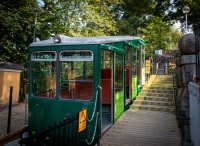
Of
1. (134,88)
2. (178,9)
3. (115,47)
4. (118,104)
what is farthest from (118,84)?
(178,9)

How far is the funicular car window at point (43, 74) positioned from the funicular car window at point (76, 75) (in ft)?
0.99

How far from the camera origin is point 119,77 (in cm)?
733

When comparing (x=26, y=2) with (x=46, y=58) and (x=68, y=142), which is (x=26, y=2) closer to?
(x=46, y=58)

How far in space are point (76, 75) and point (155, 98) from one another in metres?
5.02

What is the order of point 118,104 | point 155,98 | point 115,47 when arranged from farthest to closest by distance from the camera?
point 155,98 < point 118,104 < point 115,47

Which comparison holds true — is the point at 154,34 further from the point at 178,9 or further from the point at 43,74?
the point at 43,74

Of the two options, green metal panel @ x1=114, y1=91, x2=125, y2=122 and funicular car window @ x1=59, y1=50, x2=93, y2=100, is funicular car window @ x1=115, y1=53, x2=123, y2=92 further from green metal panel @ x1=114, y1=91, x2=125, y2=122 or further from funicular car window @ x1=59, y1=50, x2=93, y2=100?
funicular car window @ x1=59, y1=50, x2=93, y2=100

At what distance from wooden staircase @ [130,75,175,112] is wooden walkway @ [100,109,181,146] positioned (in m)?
0.78

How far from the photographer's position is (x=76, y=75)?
6102 millimetres

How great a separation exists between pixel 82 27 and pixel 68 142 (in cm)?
911

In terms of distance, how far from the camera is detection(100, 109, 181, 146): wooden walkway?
5.58m

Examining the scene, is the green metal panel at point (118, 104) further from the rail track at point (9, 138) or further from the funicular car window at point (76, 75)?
the rail track at point (9, 138)

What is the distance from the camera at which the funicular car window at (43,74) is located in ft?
19.4

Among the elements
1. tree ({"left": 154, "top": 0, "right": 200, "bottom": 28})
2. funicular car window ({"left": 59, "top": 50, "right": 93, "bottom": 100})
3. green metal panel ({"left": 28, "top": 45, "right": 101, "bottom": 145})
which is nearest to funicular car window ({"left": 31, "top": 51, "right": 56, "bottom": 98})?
green metal panel ({"left": 28, "top": 45, "right": 101, "bottom": 145})
